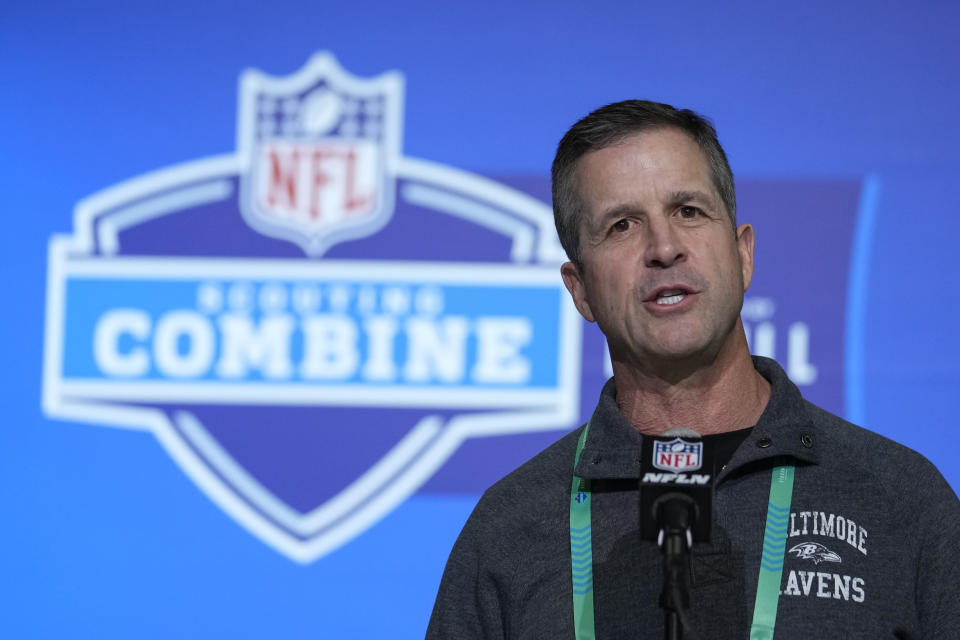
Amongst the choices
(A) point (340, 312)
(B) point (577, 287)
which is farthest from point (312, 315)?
(B) point (577, 287)

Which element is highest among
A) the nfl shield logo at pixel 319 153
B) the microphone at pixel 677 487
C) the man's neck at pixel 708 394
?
the nfl shield logo at pixel 319 153

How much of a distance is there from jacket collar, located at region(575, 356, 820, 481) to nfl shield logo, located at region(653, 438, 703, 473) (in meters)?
0.21

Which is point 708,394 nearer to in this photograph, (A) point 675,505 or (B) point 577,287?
(B) point 577,287

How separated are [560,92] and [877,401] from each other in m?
1.08

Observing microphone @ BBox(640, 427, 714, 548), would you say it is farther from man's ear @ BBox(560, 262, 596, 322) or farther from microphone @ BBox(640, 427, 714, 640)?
man's ear @ BBox(560, 262, 596, 322)

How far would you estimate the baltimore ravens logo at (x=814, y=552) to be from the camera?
3.83 ft

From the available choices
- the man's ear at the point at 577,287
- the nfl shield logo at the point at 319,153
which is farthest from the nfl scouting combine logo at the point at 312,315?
the man's ear at the point at 577,287

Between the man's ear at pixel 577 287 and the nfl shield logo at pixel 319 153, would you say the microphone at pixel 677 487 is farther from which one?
the nfl shield logo at pixel 319 153

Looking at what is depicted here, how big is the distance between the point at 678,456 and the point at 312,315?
1728mm

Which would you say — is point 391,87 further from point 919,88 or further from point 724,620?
point 724,620

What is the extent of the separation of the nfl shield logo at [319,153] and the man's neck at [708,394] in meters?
1.40

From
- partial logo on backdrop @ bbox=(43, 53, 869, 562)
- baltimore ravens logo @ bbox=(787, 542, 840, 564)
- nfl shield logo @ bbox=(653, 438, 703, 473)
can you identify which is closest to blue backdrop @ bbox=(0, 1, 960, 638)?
partial logo on backdrop @ bbox=(43, 53, 869, 562)

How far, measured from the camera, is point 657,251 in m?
1.27

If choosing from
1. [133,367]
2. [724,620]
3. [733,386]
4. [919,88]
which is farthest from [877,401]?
[133,367]
